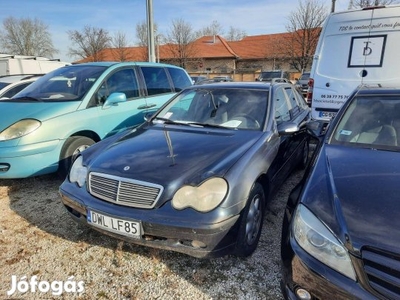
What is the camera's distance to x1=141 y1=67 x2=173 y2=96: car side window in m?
5.25

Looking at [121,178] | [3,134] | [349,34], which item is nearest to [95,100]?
[3,134]

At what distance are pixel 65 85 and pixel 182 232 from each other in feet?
11.6

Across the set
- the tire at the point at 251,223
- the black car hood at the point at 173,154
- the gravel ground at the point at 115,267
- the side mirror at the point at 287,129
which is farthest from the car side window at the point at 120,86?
the tire at the point at 251,223

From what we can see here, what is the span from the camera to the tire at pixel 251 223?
7.50ft

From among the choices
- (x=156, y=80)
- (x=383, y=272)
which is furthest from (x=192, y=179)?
(x=156, y=80)

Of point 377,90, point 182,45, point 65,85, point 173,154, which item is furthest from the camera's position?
point 182,45

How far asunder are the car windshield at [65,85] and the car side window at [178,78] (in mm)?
1659

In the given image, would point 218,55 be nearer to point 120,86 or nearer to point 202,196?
point 120,86

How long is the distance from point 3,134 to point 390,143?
430cm

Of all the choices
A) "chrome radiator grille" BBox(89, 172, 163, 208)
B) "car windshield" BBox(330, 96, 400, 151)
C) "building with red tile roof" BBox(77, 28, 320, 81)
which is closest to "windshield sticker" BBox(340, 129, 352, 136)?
"car windshield" BBox(330, 96, 400, 151)

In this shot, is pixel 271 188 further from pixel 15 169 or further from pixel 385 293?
pixel 15 169

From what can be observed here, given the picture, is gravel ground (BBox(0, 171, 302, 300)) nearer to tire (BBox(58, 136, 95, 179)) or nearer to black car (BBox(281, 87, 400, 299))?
black car (BBox(281, 87, 400, 299))

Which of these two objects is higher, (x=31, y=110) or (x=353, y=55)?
(x=353, y=55)

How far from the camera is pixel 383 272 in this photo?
4.70 ft
